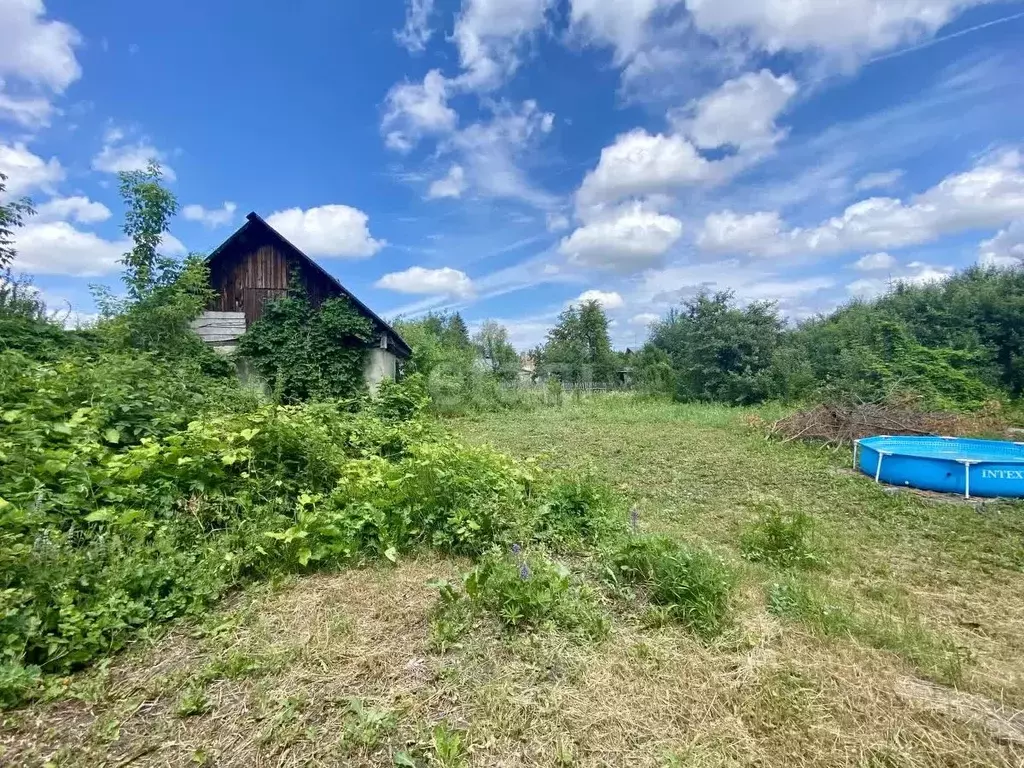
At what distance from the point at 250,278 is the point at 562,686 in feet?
35.8

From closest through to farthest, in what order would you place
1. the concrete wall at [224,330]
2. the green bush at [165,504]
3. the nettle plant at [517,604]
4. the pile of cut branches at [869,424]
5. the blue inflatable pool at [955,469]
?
the green bush at [165,504] < the nettle plant at [517,604] < the blue inflatable pool at [955,469] < the pile of cut branches at [869,424] < the concrete wall at [224,330]

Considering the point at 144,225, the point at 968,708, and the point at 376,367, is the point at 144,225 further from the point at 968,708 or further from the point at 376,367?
the point at 968,708

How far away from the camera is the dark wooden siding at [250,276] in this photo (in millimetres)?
10219

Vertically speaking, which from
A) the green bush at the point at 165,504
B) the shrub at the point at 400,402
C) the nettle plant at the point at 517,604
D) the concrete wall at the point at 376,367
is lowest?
the nettle plant at the point at 517,604

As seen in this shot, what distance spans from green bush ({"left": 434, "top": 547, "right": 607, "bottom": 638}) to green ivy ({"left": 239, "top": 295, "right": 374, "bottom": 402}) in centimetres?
845

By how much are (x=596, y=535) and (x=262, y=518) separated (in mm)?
2462

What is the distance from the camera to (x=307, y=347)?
1030 cm

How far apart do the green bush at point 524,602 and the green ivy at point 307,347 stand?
8449mm

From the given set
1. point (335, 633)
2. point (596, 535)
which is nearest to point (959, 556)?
point (596, 535)

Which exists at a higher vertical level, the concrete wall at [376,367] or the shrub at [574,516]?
the concrete wall at [376,367]

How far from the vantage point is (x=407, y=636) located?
7.88 ft

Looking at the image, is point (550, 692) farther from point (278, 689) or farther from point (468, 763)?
point (278, 689)

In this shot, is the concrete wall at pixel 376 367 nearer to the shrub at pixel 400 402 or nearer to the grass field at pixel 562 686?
the shrub at pixel 400 402

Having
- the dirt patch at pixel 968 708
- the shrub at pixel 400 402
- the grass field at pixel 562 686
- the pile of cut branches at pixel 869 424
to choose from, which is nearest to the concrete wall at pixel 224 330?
the shrub at pixel 400 402
